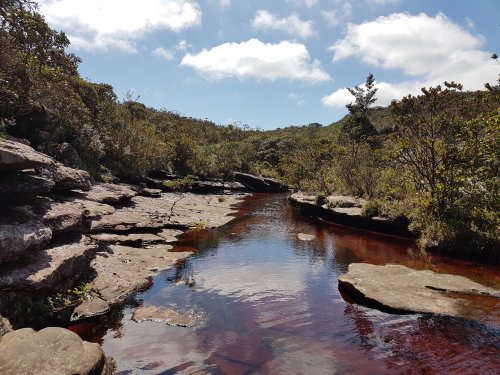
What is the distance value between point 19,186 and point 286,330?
8981 millimetres

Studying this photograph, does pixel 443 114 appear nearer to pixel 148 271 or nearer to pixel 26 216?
pixel 148 271

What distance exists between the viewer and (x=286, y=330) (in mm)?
10672

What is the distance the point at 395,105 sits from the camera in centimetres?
2131

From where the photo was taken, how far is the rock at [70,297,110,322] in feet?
35.9

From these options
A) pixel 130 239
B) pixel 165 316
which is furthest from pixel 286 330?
pixel 130 239

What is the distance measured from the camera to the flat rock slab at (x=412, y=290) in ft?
37.4

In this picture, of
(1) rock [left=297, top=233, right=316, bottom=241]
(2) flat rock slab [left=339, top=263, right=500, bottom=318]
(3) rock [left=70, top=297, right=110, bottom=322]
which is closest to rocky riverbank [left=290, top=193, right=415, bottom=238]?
(1) rock [left=297, top=233, right=316, bottom=241]

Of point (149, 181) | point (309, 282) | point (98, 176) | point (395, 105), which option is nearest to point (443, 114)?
point (395, 105)

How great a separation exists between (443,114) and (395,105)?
2.59 meters

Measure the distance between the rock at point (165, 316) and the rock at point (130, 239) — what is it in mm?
6628

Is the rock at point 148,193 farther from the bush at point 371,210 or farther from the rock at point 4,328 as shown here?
the rock at point 4,328

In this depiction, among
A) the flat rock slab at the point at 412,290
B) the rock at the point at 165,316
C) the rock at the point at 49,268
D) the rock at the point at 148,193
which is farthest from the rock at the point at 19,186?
the rock at the point at 148,193

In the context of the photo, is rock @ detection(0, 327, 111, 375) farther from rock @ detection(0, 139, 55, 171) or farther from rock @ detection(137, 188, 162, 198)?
rock @ detection(137, 188, 162, 198)

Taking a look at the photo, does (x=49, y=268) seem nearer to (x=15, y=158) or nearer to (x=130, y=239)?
(x=15, y=158)
